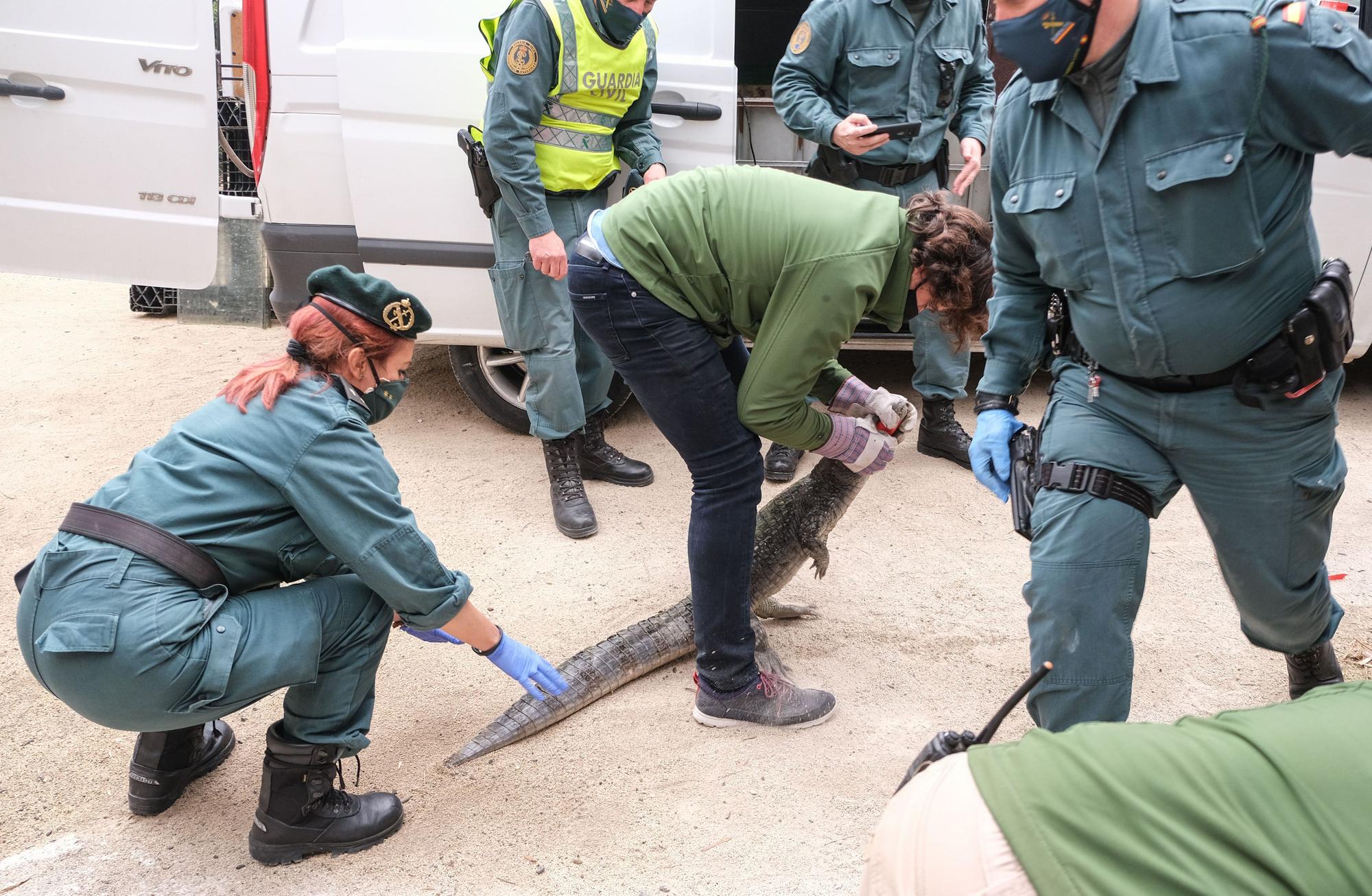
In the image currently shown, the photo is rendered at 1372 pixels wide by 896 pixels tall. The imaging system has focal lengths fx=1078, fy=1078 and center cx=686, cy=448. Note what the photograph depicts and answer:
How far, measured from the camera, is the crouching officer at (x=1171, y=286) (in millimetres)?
1824

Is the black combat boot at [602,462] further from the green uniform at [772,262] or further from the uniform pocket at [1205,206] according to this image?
the uniform pocket at [1205,206]

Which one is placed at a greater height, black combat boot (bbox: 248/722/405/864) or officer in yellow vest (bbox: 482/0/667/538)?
officer in yellow vest (bbox: 482/0/667/538)

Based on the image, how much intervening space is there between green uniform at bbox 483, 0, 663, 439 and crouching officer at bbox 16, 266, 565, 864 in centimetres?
141

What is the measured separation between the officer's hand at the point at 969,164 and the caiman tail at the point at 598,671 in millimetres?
1955

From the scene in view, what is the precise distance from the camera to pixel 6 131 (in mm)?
3971

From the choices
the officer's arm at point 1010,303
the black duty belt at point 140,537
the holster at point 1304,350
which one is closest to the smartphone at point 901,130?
the officer's arm at point 1010,303

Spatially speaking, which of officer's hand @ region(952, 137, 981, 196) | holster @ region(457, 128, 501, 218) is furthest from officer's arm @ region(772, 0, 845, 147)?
holster @ region(457, 128, 501, 218)

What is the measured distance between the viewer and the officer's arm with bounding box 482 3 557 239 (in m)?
3.52

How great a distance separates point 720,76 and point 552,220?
34.7 inches

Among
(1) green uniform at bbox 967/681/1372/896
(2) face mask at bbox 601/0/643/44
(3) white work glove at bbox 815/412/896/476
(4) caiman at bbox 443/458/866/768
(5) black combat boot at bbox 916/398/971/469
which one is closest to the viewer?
(1) green uniform at bbox 967/681/1372/896

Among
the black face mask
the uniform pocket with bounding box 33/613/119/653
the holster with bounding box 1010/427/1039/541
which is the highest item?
the black face mask

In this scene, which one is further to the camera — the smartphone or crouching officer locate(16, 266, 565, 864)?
the smartphone

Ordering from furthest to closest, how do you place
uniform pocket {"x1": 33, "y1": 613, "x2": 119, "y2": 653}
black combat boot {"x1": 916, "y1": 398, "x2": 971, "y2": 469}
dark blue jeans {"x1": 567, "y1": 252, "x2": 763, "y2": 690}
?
black combat boot {"x1": 916, "y1": 398, "x2": 971, "y2": 469} < dark blue jeans {"x1": 567, "y1": 252, "x2": 763, "y2": 690} < uniform pocket {"x1": 33, "y1": 613, "x2": 119, "y2": 653}

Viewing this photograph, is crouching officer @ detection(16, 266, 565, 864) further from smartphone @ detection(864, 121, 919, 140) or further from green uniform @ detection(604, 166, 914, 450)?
smartphone @ detection(864, 121, 919, 140)
